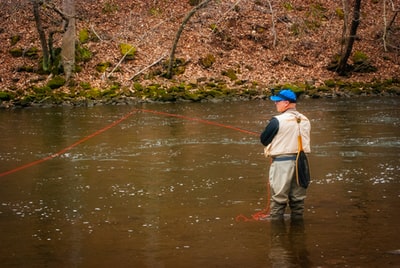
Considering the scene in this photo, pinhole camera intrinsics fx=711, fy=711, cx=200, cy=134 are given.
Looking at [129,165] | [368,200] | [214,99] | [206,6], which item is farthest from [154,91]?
[368,200]

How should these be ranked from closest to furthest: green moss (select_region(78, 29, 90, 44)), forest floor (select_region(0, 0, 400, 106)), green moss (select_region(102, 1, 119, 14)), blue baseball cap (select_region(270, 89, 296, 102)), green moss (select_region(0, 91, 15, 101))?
1. blue baseball cap (select_region(270, 89, 296, 102))
2. green moss (select_region(0, 91, 15, 101))
3. forest floor (select_region(0, 0, 400, 106))
4. green moss (select_region(78, 29, 90, 44))
5. green moss (select_region(102, 1, 119, 14))

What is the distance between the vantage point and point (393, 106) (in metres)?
24.3

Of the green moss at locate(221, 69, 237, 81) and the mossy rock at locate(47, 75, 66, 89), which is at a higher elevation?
the green moss at locate(221, 69, 237, 81)

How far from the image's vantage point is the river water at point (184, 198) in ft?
23.6

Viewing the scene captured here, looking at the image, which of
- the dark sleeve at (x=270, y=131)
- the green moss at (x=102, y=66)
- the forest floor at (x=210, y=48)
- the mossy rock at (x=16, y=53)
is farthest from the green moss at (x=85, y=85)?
the dark sleeve at (x=270, y=131)

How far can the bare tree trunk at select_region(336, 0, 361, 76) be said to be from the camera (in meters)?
31.2

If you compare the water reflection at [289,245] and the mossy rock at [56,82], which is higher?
the mossy rock at [56,82]

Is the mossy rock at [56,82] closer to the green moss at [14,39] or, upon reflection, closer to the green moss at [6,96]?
the green moss at [6,96]

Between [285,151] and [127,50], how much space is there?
2494 centimetres

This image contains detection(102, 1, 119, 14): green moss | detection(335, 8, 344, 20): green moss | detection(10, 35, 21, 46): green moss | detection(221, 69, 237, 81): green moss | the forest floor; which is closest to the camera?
the forest floor

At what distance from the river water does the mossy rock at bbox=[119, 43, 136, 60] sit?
1292cm

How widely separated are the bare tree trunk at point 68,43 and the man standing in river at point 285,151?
22.8m

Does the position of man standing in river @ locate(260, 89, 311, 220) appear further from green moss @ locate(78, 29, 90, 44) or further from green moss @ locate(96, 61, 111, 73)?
green moss @ locate(78, 29, 90, 44)

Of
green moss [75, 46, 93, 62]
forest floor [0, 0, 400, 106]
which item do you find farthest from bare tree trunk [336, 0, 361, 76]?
green moss [75, 46, 93, 62]
